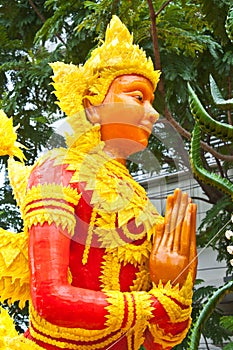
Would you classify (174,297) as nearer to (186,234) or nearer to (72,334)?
(186,234)

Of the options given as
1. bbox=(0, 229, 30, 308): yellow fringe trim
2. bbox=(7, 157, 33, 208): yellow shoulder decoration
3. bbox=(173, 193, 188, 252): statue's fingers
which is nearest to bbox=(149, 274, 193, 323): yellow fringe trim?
bbox=(173, 193, 188, 252): statue's fingers

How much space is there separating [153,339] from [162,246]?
1.01 ft

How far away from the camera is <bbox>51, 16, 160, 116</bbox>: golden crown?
2486mm

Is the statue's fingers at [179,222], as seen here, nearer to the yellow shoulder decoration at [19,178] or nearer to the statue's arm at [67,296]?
the statue's arm at [67,296]

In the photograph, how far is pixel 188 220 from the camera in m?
2.29

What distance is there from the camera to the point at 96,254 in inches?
91.0

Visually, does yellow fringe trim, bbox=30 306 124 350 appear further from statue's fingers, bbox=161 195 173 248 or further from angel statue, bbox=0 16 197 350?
statue's fingers, bbox=161 195 173 248

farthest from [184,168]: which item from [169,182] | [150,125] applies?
[150,125]

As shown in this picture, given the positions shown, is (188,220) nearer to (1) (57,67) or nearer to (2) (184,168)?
(2) (184,168)

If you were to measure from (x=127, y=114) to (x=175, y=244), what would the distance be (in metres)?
0.47

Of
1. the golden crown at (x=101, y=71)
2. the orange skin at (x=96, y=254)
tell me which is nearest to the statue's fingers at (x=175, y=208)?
the orange skin at (x=96, y=254)

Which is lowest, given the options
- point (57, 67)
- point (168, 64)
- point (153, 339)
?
point (153, 339)

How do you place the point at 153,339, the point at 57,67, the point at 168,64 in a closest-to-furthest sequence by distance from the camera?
1. the point at 153,339
2. the point at 57,67
3. the point at 168,64

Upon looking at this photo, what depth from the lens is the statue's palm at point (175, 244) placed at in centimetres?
225
